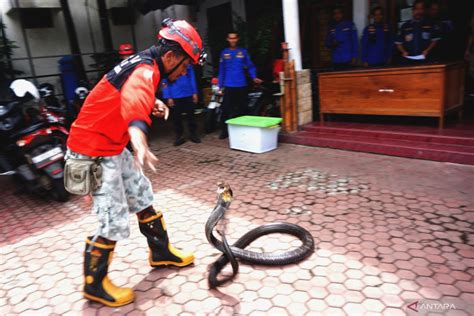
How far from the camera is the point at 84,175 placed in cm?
223

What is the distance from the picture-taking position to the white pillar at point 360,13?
7.22m

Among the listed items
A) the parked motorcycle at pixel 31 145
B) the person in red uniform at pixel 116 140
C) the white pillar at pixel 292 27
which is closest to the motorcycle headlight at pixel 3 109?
the parked motorcycle at pixel 31 145

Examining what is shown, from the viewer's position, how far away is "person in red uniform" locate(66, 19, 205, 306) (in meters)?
2.09

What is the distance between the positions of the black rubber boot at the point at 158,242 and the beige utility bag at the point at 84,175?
20.5 inches

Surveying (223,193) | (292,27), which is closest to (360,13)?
(292,27)

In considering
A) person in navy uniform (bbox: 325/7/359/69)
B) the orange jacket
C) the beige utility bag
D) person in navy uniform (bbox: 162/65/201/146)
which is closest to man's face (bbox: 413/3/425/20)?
person in navy uniform (bbox: 325/7/359/69)

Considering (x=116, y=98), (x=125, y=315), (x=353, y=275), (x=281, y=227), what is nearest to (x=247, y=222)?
(x=281, y=227)

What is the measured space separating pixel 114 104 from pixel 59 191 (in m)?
2.87

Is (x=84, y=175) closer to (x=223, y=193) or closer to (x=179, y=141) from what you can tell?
(x=223, y=193)

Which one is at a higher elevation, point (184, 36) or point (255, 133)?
point (184, 36)

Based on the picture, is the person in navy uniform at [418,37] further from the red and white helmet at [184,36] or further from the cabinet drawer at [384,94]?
the red and white helmet at [184,36]

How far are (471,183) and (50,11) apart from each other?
1202cm

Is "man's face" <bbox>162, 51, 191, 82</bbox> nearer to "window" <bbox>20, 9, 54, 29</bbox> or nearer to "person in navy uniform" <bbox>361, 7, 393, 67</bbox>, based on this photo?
"person in navy uniform" <bbox>361, 7, 393, 67</bbox>

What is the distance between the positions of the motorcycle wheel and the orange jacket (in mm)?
2410
